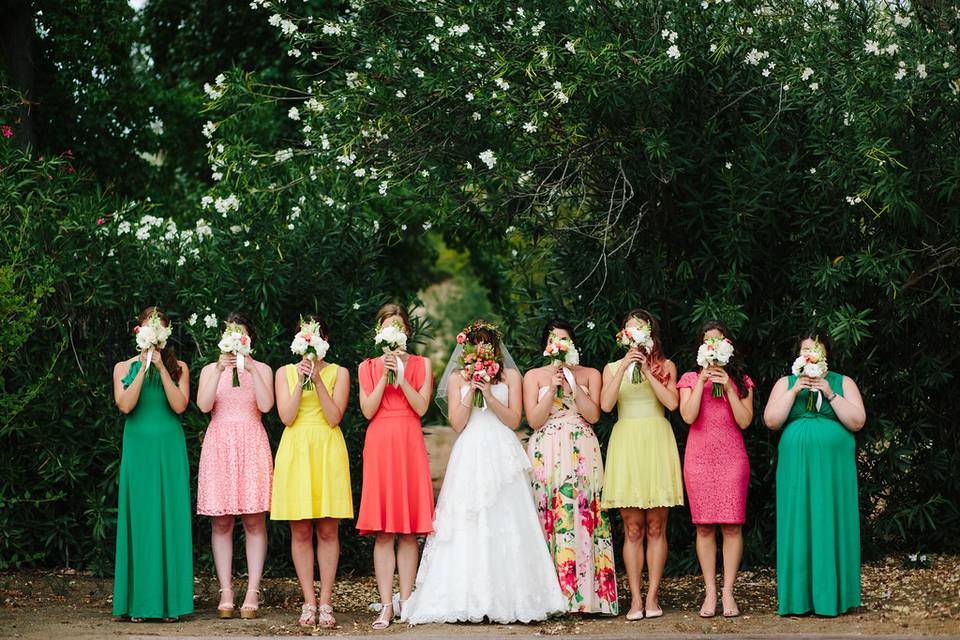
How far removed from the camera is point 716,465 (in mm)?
7707

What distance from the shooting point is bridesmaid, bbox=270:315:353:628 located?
25.0 feet

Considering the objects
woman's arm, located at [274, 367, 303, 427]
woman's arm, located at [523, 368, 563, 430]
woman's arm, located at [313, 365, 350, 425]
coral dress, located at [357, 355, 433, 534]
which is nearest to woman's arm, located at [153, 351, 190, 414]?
woman's arm, located at [274, 367, 303, 427]

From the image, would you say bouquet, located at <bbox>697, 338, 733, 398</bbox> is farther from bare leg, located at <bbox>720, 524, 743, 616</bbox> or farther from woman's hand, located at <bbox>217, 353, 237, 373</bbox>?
woman's hand, located at <bbox>217, 353, 237, 373</bbox>

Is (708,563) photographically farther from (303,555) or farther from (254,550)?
(254,550)

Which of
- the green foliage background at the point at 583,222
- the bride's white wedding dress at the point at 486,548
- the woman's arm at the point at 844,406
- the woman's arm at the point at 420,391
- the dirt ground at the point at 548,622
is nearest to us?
the dirt ground at the point at 548,622

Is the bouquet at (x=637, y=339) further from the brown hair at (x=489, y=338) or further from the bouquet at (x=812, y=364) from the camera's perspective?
the bouquet at (x=812, y=364)

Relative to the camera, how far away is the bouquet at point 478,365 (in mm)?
7645

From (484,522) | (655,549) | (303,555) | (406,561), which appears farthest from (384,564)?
(655,549)

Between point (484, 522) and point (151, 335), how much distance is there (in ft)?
8.15

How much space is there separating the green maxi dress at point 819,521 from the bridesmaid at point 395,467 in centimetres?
233

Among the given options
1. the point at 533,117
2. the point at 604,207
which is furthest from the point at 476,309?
the point at 533,117

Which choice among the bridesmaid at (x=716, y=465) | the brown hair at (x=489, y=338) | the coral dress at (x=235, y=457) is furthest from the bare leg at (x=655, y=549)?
the coral dress at (x=235, y=457)

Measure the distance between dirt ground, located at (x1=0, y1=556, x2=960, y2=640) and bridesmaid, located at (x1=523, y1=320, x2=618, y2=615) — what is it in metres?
0.24

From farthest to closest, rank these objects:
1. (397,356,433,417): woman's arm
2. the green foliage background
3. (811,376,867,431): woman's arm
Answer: the green foliage background, (397,356,433,417): woman's arm, (811,376,867,431): woman's arm
